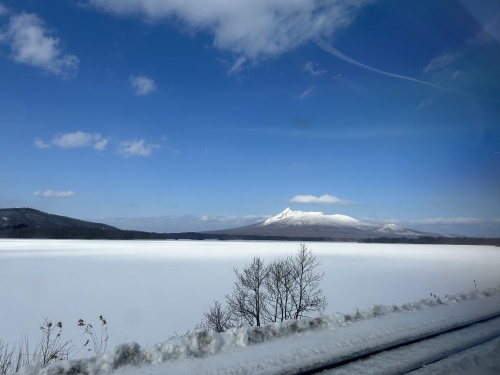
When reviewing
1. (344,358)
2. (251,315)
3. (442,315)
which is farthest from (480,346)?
(251,315)

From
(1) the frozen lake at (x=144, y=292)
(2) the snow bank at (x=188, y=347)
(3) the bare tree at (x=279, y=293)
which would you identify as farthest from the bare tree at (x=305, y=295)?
(2) the snow bank at (x=188, y=347)

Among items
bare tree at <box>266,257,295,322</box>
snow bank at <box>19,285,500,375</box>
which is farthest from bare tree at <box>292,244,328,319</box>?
snow bank at <box>19,285,500,375</box>

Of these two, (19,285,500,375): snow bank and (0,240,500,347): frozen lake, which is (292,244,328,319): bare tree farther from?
(19,285,500,375): snow bank

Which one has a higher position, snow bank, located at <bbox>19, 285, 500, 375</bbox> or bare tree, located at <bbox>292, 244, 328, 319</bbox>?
snow bank, located at <bbox>19, 285, 500, 375</bbox>

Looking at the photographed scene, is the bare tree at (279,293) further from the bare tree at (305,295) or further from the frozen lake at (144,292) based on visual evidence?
the frozen lake at (144,292)

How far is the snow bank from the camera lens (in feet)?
17.7

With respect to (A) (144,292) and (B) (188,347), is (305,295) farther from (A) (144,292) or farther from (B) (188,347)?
(B) (188,347)

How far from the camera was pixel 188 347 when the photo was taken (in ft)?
21.0

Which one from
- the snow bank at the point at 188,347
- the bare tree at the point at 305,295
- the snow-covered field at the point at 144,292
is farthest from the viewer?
the bare tree at the point at 305,295

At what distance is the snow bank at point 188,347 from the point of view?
5383 mm

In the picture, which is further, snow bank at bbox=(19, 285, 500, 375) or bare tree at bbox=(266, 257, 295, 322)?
bare tree at bbox=(266, 257, 295, 322)

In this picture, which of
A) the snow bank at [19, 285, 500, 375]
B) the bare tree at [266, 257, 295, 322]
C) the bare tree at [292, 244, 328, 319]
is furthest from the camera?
the bare tree at [266, 257, 295, 322]

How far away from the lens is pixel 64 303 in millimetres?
27844

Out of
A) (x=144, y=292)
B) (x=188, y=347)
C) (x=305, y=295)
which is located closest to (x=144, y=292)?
(x=144, y=292)
